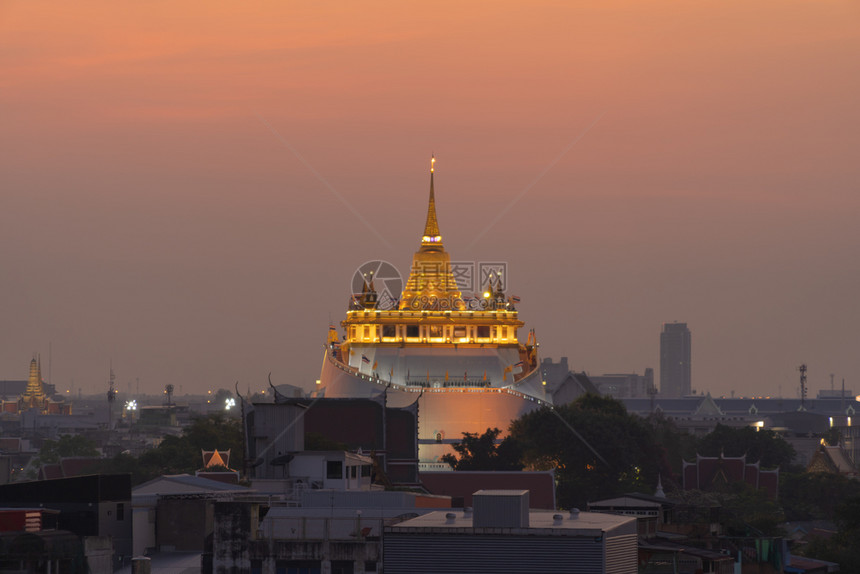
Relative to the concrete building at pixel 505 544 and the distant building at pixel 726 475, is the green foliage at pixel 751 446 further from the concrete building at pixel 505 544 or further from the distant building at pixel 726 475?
the concrete building at pixel 505 544

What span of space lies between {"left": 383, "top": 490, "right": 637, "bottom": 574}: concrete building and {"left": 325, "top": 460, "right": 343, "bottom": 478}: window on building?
31.1m

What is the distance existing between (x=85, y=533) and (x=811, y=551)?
35.0m

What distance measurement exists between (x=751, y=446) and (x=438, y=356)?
36.4 metres

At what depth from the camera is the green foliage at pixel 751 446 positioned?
604 feet

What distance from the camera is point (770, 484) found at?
506 feet

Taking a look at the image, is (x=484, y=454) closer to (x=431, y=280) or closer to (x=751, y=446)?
(x=431, y=280)

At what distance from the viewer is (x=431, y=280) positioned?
16750cm

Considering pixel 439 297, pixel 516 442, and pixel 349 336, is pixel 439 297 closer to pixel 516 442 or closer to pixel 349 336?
pixel 349 336

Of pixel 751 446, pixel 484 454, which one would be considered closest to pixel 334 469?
pixel 484 454

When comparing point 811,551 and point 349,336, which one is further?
point 349,336

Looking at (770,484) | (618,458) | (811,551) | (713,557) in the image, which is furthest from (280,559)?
(770,484)

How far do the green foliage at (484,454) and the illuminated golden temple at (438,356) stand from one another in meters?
4.42

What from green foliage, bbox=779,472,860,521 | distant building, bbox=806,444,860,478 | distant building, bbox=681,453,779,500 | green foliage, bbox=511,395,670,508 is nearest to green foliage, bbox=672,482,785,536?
distant building, bbox=681,453,779,500

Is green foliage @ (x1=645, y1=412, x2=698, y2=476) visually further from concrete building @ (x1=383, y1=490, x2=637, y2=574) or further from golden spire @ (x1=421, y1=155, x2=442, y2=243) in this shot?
concrete building @ (x1=383, y1=490, x2=637, y2=574)
